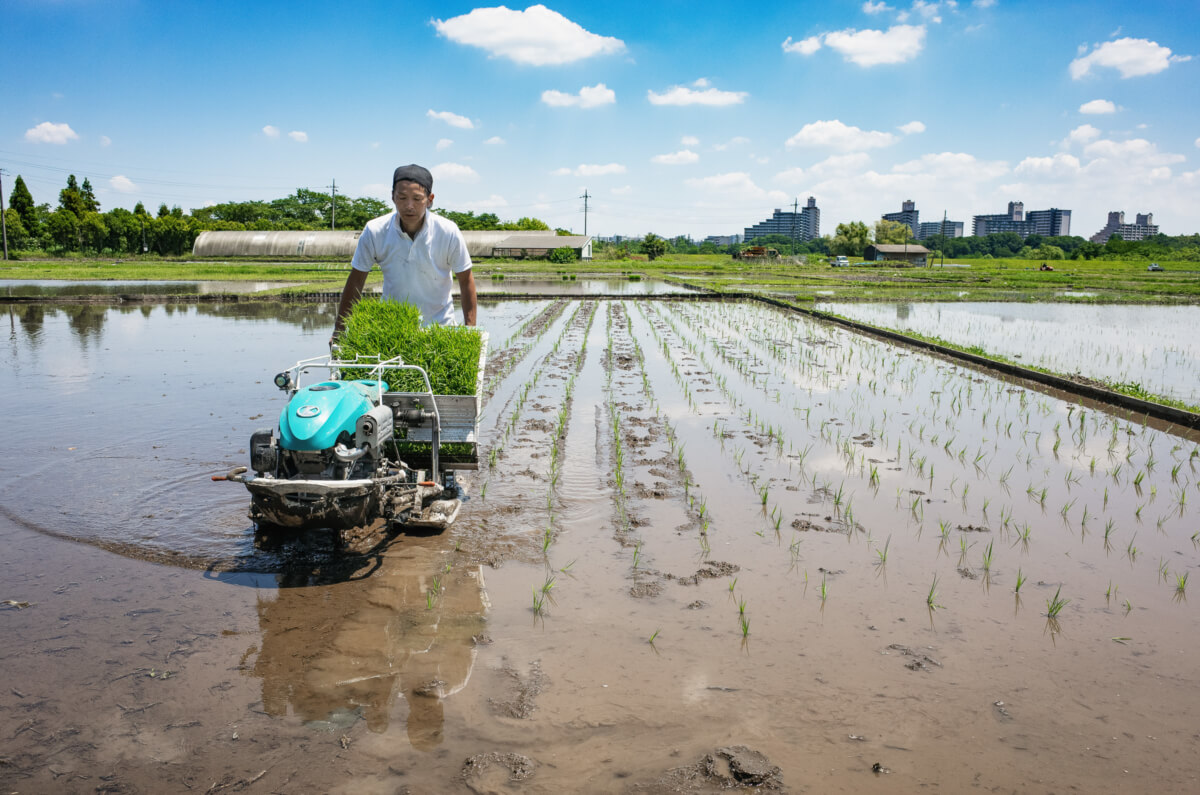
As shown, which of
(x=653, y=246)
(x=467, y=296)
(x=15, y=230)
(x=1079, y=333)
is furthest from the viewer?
(x=653, y=246)

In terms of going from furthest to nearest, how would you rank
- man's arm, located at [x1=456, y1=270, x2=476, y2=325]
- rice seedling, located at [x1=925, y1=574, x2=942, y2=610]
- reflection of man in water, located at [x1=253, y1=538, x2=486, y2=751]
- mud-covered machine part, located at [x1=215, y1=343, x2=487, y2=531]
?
1. man's arm, located at [x1=456, y1=270, x2=476, y2=325]
2. rice seedling, located at [x1=925, y1=574, x2=942, y2=610]
3. mud-covered machine part, located at [x1=215, y1=343, x2=487, y2=531]
4. reflection of man in water, located at [x1=253, y1=538, x2=486, y2=751]

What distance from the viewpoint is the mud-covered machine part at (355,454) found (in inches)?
135

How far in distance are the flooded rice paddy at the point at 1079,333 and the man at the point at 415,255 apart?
8.60 meters

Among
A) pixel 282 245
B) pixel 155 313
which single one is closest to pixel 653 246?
pixel 282 245

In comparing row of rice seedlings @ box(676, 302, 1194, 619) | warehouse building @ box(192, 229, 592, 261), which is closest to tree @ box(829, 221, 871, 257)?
warehouse building @ box(192, 229, 592, 261)

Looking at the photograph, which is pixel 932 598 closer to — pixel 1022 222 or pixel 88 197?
pixel 88 197

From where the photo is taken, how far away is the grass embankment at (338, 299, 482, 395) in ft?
15.0

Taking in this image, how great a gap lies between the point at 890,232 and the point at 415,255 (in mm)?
94373

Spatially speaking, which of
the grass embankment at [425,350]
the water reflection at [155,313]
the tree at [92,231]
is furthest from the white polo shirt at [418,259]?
the tree at [92,231]

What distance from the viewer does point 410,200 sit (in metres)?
4.30

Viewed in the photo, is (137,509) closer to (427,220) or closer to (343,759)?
(427,220)

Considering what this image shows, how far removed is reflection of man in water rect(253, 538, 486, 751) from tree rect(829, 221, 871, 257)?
290 feet

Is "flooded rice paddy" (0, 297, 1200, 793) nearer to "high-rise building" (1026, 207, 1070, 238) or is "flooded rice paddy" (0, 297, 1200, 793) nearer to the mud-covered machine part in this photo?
the mud-covered machine part

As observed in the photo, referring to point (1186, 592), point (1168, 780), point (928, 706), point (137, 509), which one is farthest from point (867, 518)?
point (137, 509)
